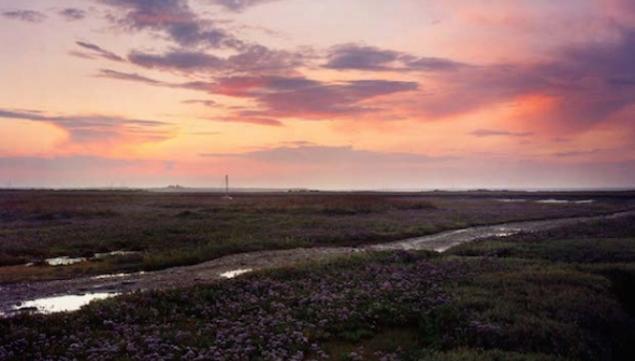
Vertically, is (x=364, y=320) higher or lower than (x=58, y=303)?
higher

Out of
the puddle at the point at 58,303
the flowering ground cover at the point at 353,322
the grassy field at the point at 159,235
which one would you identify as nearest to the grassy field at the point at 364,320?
the flowering ground cover at the point at 353,322

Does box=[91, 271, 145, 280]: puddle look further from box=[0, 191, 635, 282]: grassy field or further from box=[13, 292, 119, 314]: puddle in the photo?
box=[13, 292, 119, 314]: puddle

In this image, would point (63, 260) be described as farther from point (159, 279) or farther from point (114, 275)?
point (159, 279)

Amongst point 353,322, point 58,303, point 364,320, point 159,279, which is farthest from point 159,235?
point 353,322

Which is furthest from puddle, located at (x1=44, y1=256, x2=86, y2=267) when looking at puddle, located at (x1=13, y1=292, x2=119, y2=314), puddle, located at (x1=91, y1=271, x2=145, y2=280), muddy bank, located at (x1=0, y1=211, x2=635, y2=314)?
puddle, located at (x1=13, y1=292, x2=119, y2=314)

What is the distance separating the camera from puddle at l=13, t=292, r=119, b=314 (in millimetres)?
21891

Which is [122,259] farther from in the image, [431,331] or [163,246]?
[431,331]

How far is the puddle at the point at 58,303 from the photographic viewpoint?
21.9 meters

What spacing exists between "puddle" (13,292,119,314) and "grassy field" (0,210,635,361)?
A: 3227 millimetres

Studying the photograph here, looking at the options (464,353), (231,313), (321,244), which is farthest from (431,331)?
(321,244)

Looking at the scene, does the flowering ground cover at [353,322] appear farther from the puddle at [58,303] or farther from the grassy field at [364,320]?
the puddle at [58,303]

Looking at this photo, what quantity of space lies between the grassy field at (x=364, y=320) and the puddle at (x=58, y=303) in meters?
3.23

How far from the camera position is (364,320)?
18688 millimetres

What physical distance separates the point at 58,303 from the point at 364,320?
549 inches
